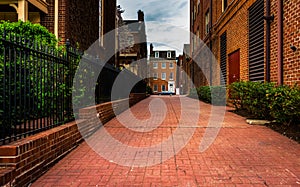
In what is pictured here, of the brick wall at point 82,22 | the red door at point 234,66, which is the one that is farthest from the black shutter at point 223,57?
the brick wall at point 82,22

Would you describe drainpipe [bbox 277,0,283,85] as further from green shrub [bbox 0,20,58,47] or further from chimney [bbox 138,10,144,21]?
chimney [bbox 138,10,144,21]

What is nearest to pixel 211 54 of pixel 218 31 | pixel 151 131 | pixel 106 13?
pixel 218 31

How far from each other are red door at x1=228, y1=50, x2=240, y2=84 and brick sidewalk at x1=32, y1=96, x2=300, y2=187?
6.54m

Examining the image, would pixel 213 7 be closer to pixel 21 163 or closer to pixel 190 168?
pixel 190 168

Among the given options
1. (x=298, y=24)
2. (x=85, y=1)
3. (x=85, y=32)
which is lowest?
(x=298, y=24)

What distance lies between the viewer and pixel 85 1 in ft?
43.9

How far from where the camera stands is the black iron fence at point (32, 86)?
10.9ft

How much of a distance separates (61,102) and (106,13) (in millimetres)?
14323

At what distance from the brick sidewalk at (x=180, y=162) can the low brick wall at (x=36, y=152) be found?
0.45ft

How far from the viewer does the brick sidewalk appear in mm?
3318

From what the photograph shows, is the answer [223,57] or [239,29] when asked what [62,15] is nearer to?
[239,29]

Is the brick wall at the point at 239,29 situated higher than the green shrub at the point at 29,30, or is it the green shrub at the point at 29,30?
the brick wall at the point at 239,29

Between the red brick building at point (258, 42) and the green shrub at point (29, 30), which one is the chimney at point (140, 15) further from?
the green shrub at point (29, 30)

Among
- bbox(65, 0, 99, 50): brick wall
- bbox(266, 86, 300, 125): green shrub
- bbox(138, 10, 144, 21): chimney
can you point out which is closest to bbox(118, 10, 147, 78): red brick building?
bbox(138, 10, 144, 21): chimney
